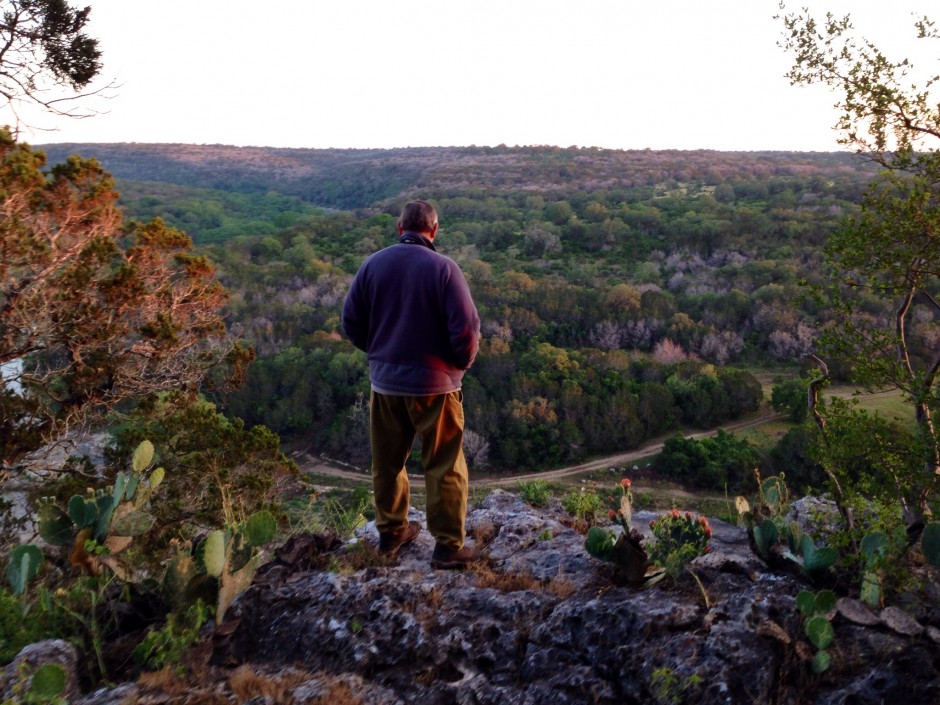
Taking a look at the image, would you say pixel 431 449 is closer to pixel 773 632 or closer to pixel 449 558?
pixel 449 558

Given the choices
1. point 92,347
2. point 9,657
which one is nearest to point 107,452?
point 92,347

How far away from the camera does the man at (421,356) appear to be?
302cm

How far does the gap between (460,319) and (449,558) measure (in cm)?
119

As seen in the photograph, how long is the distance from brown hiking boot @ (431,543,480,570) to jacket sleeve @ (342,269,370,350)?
1066mm

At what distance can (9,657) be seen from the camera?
2562 millimetres

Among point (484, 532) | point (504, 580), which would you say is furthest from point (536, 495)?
point (504, 580)

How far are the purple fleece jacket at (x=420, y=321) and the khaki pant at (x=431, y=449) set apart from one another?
0.09 metres

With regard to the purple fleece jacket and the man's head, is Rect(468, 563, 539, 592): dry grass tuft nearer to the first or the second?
the purple fleece jacket

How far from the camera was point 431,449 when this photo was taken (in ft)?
10.3

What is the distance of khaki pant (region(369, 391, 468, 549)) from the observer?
3.10 m

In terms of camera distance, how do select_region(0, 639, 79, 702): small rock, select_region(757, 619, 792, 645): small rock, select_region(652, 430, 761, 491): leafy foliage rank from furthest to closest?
select_region(652, 430, 761, 491): leafy foliage < select_region(757, 619, 792, 645): small rock < select_region(0, 639, 79, 702): small rock

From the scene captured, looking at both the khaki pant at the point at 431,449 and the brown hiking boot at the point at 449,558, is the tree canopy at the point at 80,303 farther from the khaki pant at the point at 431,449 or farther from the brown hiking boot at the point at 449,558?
the brown hiking boot at the point at 449,558

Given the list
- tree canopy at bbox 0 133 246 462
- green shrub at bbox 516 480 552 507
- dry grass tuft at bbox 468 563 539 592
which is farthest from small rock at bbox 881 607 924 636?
tree canopy at bbox 0 133 246 462

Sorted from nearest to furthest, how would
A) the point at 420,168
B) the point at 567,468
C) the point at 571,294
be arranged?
the point at 567,468 → the point at 571,294 → the point at 420,168
